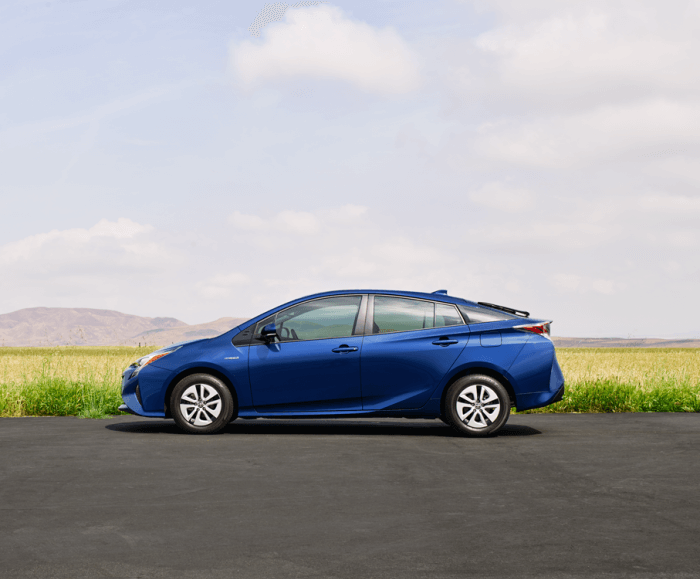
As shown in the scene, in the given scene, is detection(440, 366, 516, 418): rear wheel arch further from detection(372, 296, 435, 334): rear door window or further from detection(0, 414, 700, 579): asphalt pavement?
detection(372, 296, 435, 334): rear door window

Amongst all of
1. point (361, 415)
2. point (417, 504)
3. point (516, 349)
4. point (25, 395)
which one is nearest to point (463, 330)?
point (516, 349)

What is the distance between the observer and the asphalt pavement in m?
4.93

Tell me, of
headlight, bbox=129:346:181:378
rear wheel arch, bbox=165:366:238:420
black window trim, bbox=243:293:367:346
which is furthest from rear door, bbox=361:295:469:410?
headlight, bbox=129:346:181:378

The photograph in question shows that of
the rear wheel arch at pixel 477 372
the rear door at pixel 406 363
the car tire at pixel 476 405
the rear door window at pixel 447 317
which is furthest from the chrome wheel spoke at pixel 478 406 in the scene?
the rear door window at pixel 447 317

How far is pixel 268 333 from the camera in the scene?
1057 centimetres

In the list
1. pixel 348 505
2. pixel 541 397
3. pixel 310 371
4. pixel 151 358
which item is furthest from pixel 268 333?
pixel 348 505

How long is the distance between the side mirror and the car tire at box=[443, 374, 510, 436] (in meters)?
2.25

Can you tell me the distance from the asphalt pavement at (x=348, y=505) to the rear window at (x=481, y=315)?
1.47 m

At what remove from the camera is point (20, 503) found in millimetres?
6566

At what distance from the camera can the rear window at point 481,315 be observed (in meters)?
10.7

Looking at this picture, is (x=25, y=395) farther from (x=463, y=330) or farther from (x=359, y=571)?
(x=359, y=571)

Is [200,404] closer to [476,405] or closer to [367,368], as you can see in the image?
[367,368]

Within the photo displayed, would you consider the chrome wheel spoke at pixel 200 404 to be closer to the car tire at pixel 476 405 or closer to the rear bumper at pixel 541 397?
the car tire at pixel 476 405

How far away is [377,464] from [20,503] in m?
3.32
